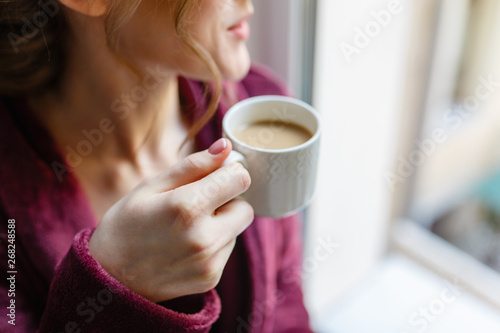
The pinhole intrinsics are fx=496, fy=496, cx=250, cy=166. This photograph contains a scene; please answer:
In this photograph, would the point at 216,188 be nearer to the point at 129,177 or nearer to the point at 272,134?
the point at 272,134

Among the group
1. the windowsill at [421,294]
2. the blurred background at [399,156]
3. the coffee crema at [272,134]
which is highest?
the coffee crema at [272,134]

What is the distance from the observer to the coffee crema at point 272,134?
606 millimetres

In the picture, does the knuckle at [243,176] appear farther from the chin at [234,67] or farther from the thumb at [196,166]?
the chin at [234,67]

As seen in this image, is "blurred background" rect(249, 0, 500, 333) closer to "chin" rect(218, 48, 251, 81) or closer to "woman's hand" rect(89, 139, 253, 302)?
"chin" rect(218, 48, 251, 81)

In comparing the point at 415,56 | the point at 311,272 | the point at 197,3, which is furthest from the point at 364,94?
the point at 197,3

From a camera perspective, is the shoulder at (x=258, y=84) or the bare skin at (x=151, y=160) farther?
the shoulder at (x=258, y=84)

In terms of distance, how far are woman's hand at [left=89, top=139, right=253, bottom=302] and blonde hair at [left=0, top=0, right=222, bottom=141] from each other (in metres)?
0.15

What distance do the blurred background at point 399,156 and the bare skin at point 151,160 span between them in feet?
0.92

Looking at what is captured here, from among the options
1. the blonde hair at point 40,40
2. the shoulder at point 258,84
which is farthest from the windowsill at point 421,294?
the blonde hair at point 40,40

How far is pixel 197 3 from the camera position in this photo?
21.6 inches

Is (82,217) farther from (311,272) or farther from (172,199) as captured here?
(311,272)

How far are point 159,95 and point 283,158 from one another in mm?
286

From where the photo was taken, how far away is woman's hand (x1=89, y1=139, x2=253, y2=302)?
494mm

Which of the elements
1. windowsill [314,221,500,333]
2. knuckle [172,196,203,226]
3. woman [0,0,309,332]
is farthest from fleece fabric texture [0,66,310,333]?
windowsill [314,221,500,333]
